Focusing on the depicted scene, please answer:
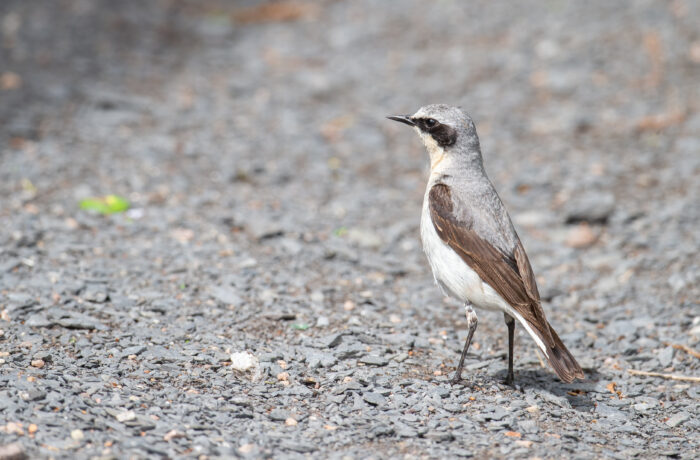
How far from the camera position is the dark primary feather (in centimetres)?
553

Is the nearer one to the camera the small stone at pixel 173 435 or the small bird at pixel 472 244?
the small stone at pixel 173 435

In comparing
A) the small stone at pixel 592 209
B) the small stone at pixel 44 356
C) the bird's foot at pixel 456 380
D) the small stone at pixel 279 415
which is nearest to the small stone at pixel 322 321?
the bird's foot at pixel 456 380

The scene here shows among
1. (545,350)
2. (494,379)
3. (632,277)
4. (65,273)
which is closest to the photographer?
(545,350)

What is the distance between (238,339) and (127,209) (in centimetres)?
295

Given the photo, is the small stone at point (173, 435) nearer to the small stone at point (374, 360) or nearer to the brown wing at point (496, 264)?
the small stone at point (374, 360)

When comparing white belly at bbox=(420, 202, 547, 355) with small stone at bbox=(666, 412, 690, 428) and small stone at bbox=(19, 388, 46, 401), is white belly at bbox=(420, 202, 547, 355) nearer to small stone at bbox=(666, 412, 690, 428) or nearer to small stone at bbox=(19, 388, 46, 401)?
small stone at bbox=(666, 412, 690, 428)

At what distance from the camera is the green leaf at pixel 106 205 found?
8258mm

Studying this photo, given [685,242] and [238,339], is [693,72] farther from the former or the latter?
[238,339]

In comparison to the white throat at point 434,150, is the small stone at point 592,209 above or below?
below

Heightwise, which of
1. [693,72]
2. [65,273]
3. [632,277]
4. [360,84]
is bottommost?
[65,273]

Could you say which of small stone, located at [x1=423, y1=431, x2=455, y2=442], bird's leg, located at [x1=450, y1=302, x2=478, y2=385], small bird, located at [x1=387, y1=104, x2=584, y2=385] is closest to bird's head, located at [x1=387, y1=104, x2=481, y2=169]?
small bird, located at [x1=387, y1=104, x2=584, y2=385]

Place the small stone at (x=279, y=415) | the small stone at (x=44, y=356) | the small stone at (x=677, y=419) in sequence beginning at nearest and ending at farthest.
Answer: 1. the small stone at (x=279, y=415)
2. the small stone at (x=44, y=356)
3. the small stone at (x=677, y=419)

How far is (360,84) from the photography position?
12.3 metres

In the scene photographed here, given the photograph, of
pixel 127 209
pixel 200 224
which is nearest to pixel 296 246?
pixel 200 224
